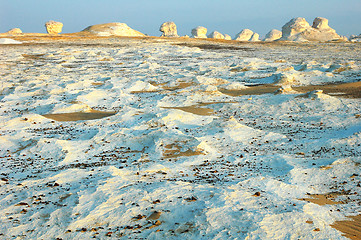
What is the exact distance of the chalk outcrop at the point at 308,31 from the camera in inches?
1705

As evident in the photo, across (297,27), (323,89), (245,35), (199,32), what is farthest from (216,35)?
(323,89)

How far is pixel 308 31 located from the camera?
43.5m

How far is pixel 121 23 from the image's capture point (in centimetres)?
4756

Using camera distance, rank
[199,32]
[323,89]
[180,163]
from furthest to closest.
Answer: [199,32]
[323,89]
[180,163]

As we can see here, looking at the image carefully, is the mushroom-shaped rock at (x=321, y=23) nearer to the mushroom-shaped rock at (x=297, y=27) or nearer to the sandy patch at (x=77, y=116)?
the mushroom-shaped rock at (x=297, y=27)

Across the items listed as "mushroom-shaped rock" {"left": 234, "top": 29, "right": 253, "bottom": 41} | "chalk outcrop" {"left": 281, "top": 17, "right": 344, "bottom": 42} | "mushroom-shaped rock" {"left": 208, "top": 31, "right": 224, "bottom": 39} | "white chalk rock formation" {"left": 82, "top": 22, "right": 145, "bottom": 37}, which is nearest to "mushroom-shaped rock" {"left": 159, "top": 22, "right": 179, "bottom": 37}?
"mushroom-shaped rock" {"left": 208, "top": 31, "right": 224, "bottom": 39}

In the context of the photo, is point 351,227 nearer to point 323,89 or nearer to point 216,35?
point 323,89

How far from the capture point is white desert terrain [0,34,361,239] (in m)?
3.01

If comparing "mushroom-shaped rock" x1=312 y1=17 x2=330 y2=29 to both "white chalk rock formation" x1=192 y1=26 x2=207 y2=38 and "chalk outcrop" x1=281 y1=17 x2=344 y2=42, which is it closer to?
"chalk outcrop" x1=281 y1=17 x2=344 y2=42

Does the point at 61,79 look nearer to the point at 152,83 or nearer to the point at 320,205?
the point at 152,83

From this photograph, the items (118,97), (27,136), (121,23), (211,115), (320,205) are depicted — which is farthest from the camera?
(121,23)

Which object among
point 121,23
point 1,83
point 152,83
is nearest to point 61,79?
point 1,83

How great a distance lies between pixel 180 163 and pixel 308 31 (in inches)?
1739

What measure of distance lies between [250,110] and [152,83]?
4.97 m
